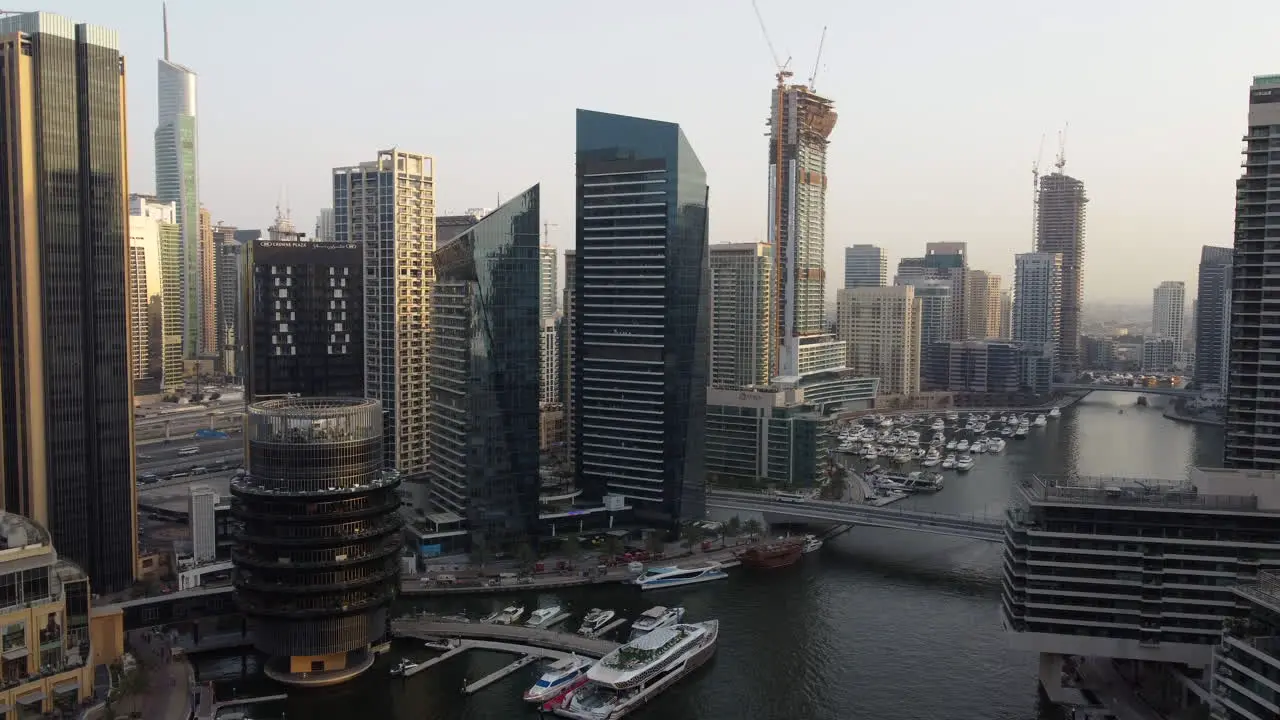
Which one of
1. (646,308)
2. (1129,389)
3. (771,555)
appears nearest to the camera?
(771,555)

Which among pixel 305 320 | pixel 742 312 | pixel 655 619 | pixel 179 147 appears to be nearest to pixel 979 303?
pixel 742 312

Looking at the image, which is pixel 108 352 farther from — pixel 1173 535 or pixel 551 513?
pixel 1173 535

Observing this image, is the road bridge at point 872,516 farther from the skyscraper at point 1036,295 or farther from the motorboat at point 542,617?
the skyscraper at point 1036,295

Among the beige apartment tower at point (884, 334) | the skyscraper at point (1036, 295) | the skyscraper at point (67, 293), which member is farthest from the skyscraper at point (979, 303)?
the skyscraper at point (67, 293)

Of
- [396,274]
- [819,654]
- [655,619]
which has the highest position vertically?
[396,274]

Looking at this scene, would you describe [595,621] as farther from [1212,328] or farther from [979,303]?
[979,303]

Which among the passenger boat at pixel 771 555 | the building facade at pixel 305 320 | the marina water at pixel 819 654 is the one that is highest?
the building facade at pixel 305 320

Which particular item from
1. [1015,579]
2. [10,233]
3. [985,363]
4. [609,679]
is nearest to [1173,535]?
[1015,579]
